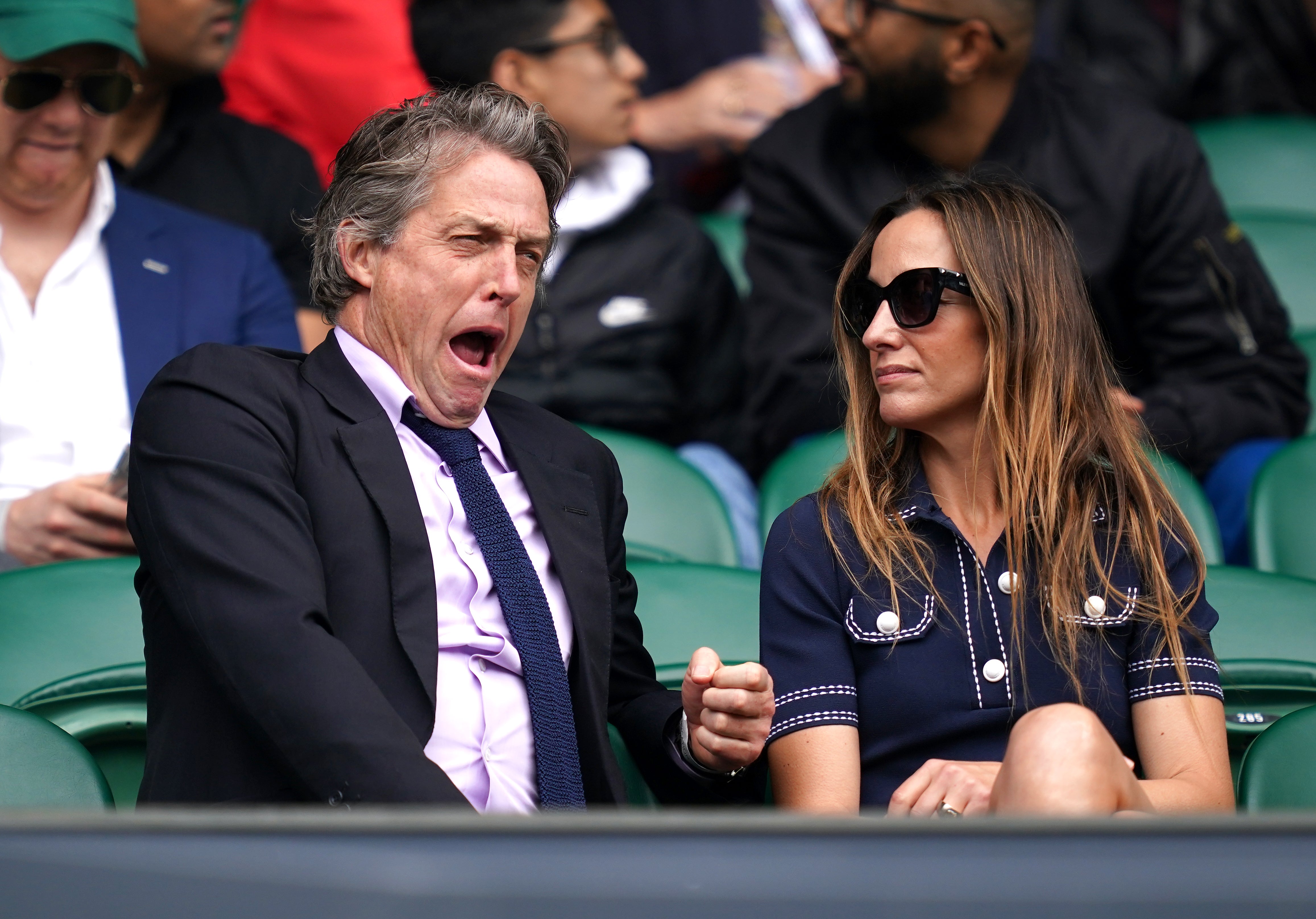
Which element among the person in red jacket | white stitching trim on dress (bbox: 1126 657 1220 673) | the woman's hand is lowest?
the woman's hand

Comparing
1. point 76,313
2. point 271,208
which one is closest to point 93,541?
point 76,313

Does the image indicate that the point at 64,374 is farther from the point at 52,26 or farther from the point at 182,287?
the point at 52,26

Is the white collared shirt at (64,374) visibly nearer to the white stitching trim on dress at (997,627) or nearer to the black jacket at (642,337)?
the black jacket at (642,337)

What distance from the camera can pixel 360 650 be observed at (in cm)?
172

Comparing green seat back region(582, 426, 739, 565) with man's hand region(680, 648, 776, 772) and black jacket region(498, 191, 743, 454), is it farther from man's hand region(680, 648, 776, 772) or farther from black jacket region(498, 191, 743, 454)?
man's hand region(680, 648, 776, 772)

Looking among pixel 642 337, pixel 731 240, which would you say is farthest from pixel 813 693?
pixel 731 240

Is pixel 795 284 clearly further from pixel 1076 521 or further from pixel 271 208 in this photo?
pixel 1076 521

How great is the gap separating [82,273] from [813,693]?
187 cm

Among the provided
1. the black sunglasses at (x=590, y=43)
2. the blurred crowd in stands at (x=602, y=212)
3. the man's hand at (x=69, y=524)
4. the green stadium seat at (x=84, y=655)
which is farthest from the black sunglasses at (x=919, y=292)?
the black sunglasses at (x=590, y=43)

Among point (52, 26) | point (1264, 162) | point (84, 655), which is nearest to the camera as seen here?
point (84, 655)

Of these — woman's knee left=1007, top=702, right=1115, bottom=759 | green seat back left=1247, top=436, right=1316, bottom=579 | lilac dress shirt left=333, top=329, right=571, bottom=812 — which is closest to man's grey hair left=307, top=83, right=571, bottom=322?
lilac dress shirt left=333, top=329, right=571, bottom=812

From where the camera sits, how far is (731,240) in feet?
14.6

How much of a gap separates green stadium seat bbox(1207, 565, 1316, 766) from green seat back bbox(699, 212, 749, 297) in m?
2.15

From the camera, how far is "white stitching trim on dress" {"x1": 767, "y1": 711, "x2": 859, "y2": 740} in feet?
6.14
